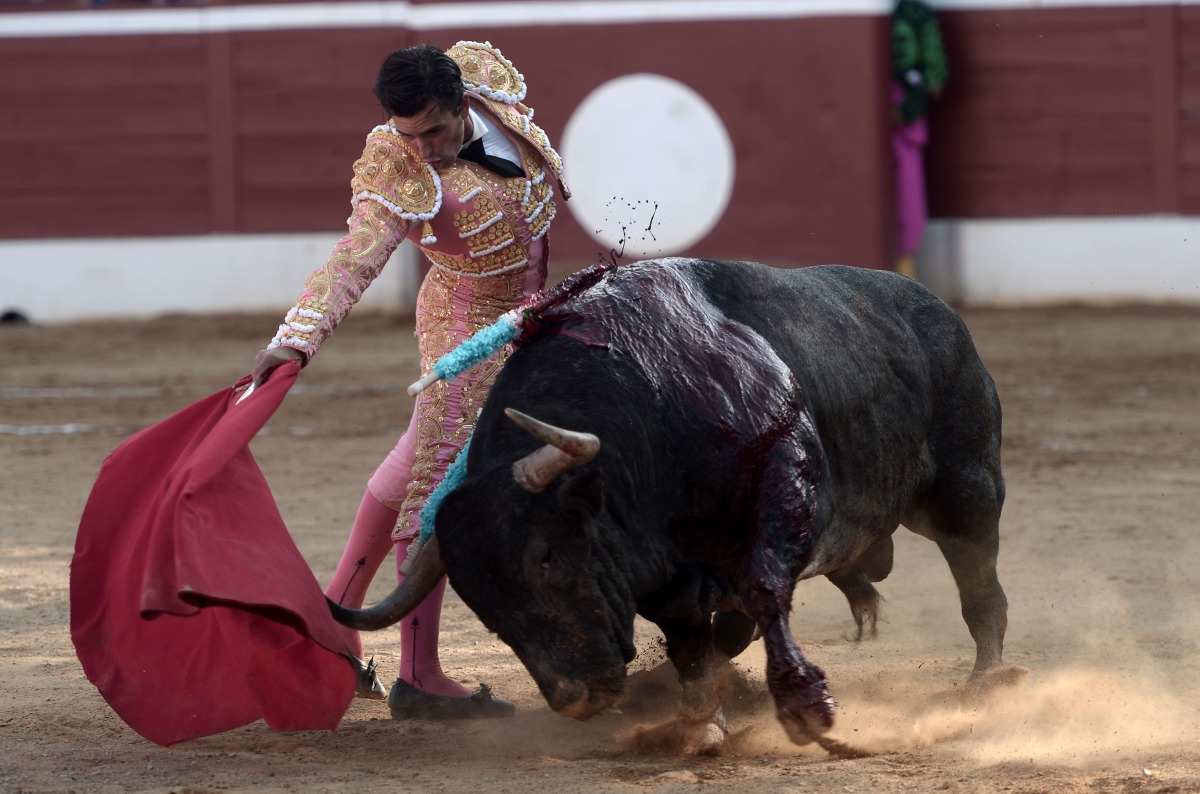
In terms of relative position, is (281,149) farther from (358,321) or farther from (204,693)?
(204,693)

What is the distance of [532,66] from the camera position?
8734 millimetres

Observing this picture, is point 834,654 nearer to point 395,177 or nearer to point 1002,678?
point 1002,678

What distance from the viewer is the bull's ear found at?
7.66 feet

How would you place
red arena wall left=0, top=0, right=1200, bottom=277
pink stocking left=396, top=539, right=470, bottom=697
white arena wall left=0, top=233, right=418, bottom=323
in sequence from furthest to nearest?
white arena wall left=0, top=233, right=418, bottom=323 < red arena wall left=0, top=0, right=1200, bottom=277 < pink stocking left=396, top=539, right=470, bottom=697

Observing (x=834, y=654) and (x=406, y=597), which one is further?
(x=834, y=654)

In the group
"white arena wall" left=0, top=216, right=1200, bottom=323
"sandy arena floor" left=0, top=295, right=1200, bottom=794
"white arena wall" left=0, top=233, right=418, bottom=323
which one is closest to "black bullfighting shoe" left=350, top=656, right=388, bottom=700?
"sandy arena floor" left=0, top=295, right=1200, bottom=794

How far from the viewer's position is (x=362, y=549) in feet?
9.98

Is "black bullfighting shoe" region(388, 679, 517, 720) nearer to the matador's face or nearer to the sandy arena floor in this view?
the sandy arena floor

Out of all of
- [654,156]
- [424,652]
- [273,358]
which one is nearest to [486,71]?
[273,358]

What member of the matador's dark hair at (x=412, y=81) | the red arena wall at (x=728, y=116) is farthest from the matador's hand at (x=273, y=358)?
the red arena wall at (x=728, y=116)

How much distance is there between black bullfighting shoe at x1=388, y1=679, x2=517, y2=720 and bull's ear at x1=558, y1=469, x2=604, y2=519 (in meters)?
0.76

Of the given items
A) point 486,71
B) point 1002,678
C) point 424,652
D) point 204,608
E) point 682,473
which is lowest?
point 1002,678

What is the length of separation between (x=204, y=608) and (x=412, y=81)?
2.88ft

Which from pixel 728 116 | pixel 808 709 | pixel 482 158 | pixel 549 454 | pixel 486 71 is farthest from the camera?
pixel 728 116
